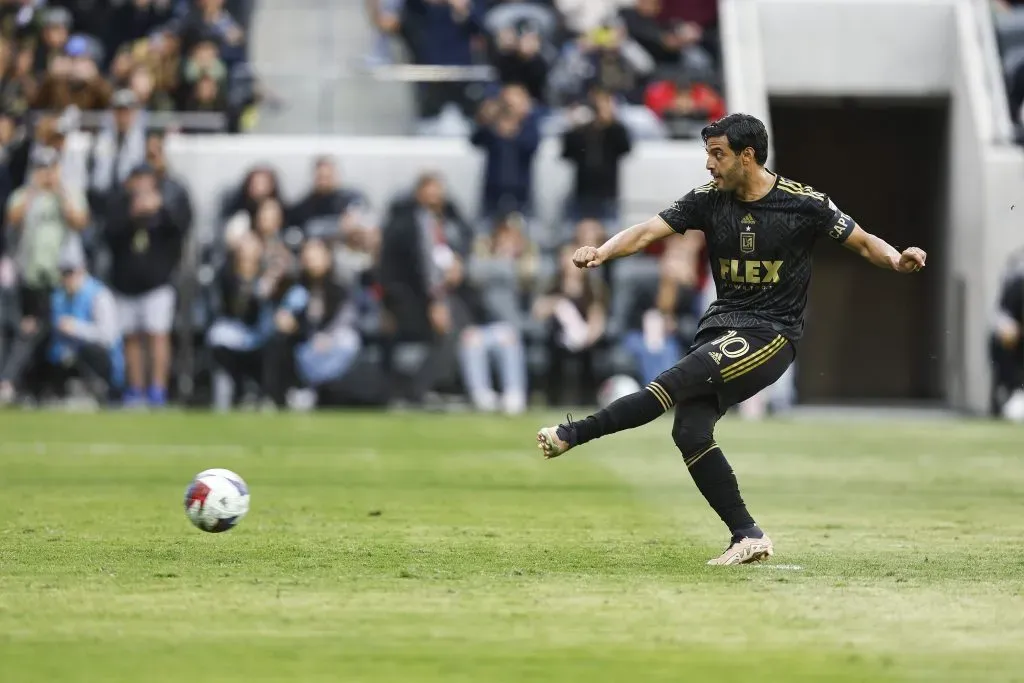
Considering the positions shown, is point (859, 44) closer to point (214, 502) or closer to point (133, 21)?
point (133, 21)

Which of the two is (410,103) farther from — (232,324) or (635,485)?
(635,485)

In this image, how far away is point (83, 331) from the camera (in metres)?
20.8

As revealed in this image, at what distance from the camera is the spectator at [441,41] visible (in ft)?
77.5

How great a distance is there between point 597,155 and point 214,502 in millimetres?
13608

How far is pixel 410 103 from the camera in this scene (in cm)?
2345

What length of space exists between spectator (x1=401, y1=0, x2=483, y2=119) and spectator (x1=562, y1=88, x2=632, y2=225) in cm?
205

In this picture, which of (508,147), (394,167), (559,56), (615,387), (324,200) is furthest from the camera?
(559,56)

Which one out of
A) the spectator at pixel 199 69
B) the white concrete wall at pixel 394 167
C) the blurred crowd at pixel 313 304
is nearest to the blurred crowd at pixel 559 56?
the white concrete wall at pixel 394 167

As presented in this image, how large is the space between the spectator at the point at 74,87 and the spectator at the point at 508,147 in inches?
185

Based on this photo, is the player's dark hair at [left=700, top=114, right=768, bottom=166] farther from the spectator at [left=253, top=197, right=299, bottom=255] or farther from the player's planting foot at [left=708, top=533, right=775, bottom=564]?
the spectator at [left=253, top=197, right=299, bottom=255]

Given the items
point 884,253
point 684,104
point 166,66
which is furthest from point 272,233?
point 884,253

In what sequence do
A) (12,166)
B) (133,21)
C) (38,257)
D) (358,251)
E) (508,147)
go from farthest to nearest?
1. (133,21)
2. (508,147)
3. (12,166)
4. (358,251)
5. (38,257)

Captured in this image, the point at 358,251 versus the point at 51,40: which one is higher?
the point at 51,40

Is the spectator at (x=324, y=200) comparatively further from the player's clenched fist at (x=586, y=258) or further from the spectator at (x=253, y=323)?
the player's clenched fist at (x=586, y=258)
